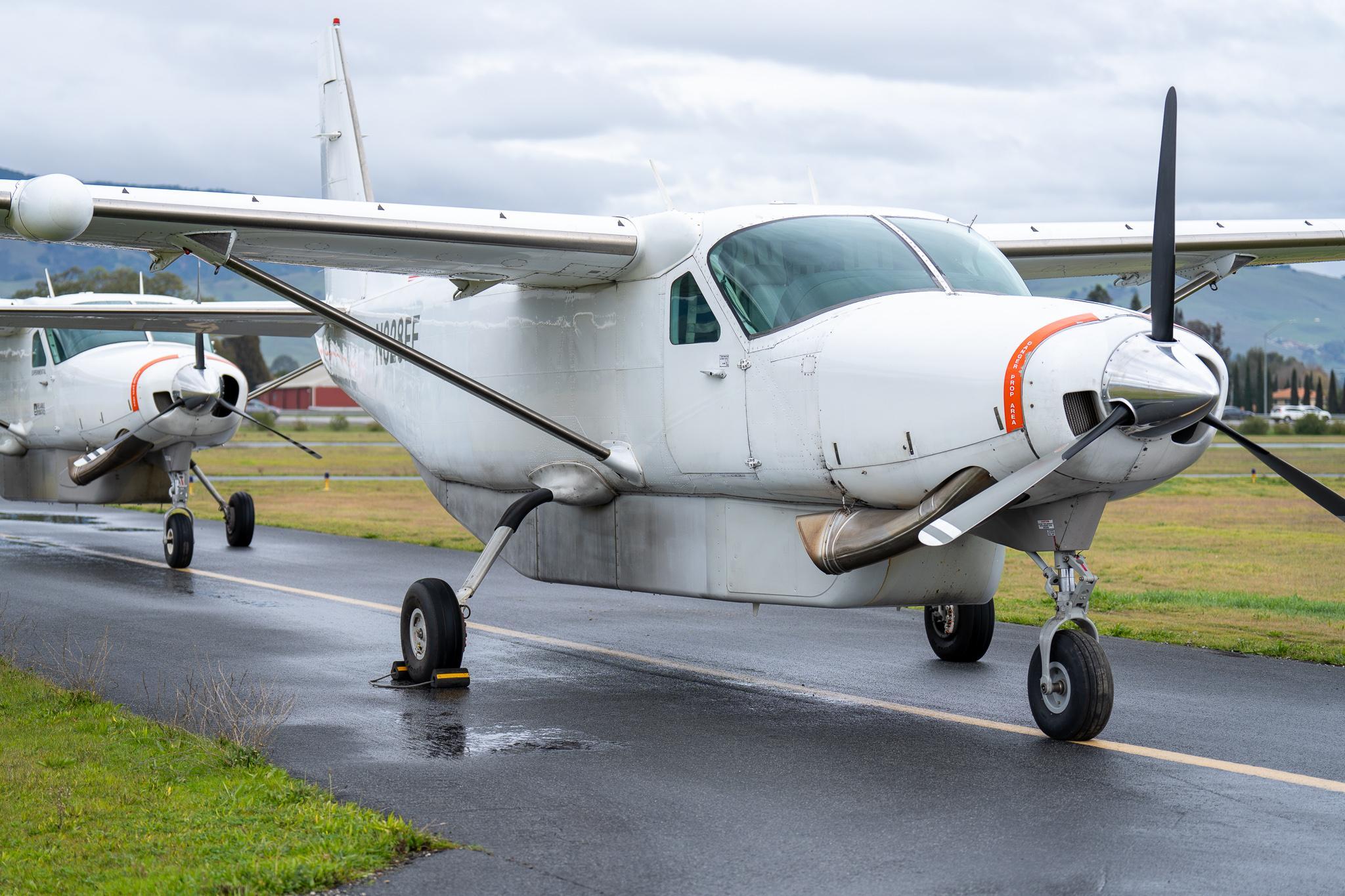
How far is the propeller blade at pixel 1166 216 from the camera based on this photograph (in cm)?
652

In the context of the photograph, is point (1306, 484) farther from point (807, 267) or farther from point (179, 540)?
point (179, 540)

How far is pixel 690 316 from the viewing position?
8594 mm

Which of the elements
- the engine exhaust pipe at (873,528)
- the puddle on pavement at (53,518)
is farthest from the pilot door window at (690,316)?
the puddle on pavement at (53,518)

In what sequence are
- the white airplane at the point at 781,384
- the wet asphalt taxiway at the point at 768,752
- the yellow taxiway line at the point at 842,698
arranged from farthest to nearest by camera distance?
the yellow taxiway line at the point at 842,698 < the white airplane at the point at 781,384 < the wet asphalt taxiway at the point at 768,752

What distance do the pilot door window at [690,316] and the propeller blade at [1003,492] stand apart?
2.21 m

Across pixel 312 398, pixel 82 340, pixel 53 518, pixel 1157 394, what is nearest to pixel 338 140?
pixel 82 340

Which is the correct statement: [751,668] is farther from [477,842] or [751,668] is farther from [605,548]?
[477,842]

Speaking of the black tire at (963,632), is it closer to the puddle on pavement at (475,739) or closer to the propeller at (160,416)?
the puddle on pavement at (475,739)

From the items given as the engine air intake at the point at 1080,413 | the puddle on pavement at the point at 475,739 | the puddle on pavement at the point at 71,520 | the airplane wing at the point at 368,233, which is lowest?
the puddle on pavement at the point at 475,739

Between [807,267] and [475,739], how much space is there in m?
3.20

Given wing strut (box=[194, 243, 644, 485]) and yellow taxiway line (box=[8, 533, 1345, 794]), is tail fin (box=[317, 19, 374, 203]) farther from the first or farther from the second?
wing strut (box=[194, 243, 644, 485])

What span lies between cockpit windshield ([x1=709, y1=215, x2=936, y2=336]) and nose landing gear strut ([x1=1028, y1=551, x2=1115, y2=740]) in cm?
173

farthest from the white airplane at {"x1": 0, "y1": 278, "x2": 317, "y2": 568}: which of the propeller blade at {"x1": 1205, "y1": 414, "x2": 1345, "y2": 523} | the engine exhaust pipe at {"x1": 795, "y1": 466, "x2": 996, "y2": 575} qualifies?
the propeller blade at {"x1": 1205, "y1": 414, "x2": 1345, "y2": 523}

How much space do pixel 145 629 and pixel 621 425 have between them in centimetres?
487
